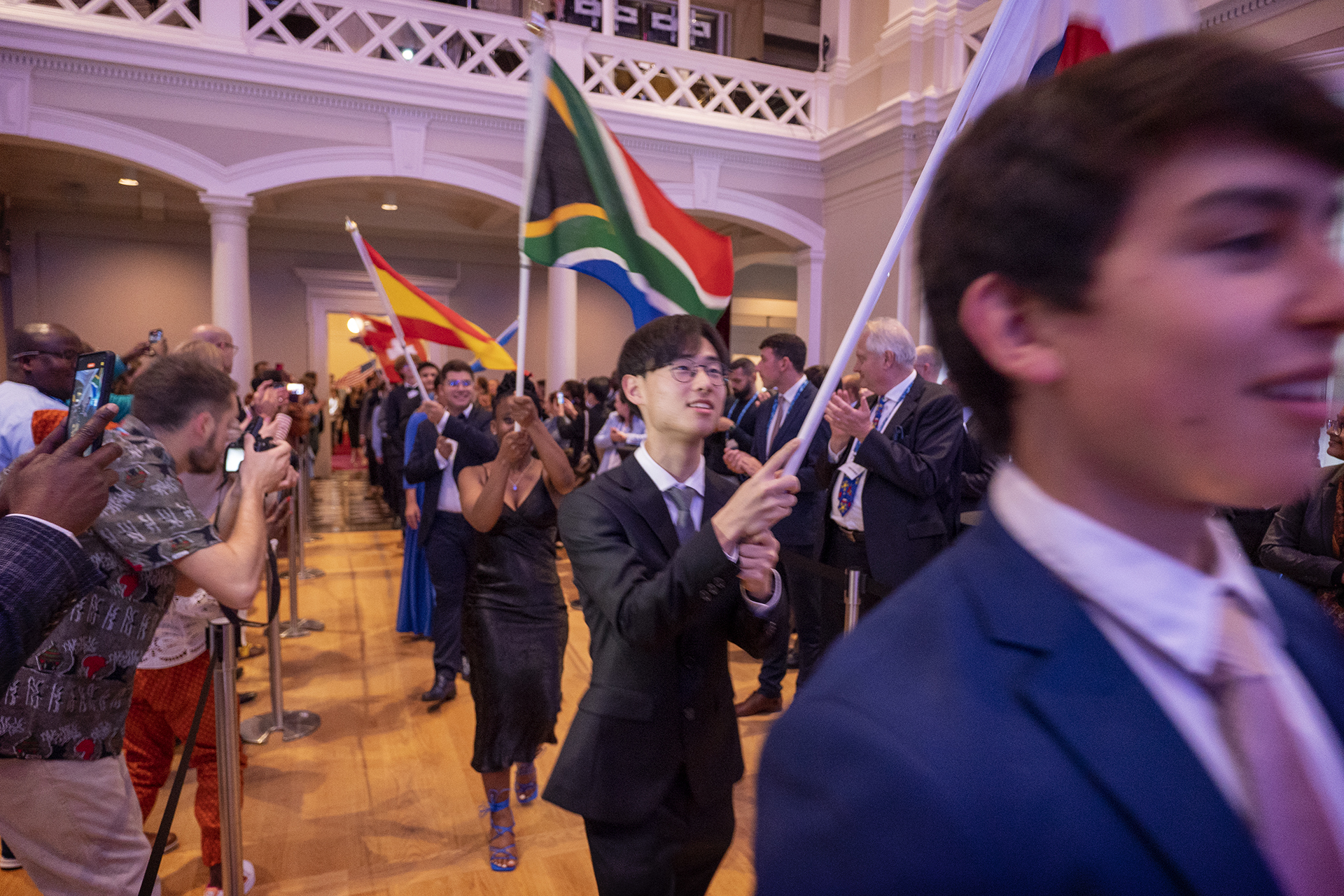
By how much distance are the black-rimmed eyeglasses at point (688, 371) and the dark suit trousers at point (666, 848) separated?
86cm

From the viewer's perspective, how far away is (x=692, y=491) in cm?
181

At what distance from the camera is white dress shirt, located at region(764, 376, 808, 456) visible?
175 inches

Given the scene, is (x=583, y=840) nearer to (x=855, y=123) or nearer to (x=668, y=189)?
(x=668, y=189)

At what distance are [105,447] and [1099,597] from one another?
1666 millimetres

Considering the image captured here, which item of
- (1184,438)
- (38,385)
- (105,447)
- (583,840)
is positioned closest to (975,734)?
(1184,438)

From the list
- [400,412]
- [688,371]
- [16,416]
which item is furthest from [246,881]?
[400,412]

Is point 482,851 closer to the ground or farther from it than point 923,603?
closer to the ground

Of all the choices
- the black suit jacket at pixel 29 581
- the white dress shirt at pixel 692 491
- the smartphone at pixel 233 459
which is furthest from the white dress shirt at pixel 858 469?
the black suit jacket at pixel 29 581

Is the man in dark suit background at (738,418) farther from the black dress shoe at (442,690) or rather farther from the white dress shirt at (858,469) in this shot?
the black dress shoe at (442,690)

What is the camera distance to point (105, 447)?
148 cm

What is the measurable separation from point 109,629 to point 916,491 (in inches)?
110

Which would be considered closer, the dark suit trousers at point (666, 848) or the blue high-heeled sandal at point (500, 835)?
the dark suit trousers at point (666, 848)

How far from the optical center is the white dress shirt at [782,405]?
446 cm

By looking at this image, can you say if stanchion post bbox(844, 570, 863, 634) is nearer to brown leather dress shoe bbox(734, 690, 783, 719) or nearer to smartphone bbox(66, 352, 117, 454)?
brown leather dress shoe bbox(734, 690, 783, 719)
